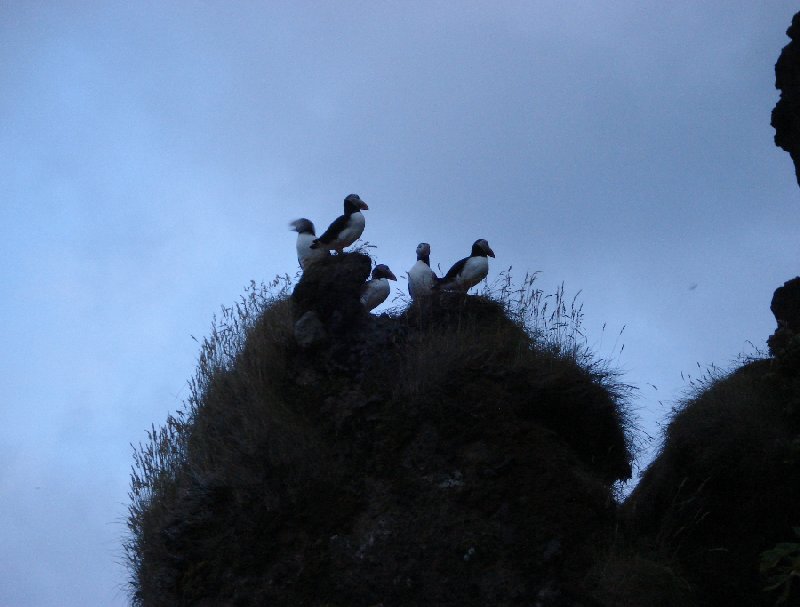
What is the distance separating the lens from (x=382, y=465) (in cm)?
1096

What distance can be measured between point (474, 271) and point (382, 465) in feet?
11.7

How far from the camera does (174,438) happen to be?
12.3 metres

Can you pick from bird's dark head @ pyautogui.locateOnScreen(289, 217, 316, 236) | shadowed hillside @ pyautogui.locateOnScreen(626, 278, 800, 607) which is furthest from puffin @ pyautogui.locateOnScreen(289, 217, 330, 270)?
shadowed hillside @ pyautogui.locateOnScreen(626, 278, 800, 607)

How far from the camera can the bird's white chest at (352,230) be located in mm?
13734

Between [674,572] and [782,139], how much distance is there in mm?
5053

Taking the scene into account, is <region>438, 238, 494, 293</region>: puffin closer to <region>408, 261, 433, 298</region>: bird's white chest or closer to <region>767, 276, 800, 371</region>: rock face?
<region>408, 261, 433, 298</region>: bird's white chest

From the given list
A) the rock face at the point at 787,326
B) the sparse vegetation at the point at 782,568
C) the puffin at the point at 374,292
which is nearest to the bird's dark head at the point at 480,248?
the puffin at the point at 374,292

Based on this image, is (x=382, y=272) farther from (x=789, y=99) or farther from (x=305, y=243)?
(x=789, y=99)

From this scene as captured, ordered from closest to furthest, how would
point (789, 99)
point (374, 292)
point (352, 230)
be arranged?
point (789, 99) < point (374, 292) < point (352, 230)

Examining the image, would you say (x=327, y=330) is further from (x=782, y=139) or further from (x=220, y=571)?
(x=782, y=139)

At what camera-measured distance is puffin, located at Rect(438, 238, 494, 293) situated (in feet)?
44.5

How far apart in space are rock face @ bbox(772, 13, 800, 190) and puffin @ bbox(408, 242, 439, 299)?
15.0 feet

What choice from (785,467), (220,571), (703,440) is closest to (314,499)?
(220,571)

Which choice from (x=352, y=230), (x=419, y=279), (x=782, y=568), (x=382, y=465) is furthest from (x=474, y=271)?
(x=782, y=568)
